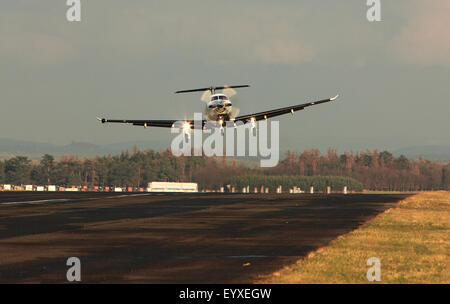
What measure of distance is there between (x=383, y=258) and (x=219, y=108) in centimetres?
4823

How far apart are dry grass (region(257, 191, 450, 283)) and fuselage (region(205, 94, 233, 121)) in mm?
35985

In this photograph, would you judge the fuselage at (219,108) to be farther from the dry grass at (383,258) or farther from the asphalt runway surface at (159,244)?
the dry grass at (383,258)

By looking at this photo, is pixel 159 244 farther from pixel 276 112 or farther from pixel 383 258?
pixel 276 112

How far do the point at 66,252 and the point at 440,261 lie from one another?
13600 mm

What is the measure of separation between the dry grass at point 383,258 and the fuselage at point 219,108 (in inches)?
1417

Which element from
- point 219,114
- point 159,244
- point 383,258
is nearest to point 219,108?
point 219,114


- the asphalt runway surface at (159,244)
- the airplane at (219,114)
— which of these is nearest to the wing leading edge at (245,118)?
the airplane at (219,114)

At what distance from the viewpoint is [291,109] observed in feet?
261

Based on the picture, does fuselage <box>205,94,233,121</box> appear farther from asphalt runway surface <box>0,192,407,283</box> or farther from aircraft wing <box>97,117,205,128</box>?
asphalt runway surface <box>0,192,407,283</box>

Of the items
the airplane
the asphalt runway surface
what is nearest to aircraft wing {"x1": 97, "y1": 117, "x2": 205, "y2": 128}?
the airplane

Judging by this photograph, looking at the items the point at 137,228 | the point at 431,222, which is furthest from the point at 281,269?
the point at 431,222

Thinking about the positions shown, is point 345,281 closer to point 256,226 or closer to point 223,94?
point 256,226

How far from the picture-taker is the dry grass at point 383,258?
19547 mm

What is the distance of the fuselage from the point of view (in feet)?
233
